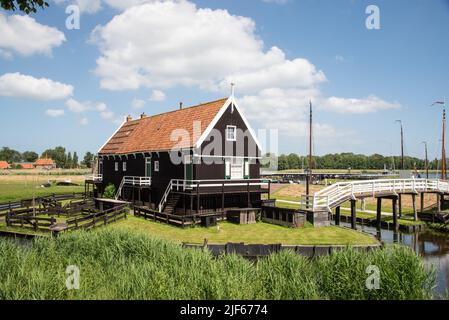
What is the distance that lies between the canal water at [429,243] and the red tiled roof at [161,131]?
1560 cm

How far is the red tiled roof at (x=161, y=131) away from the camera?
27.8 m

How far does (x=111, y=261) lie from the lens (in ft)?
47.0

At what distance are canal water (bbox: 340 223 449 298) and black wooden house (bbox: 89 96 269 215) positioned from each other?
1072cm

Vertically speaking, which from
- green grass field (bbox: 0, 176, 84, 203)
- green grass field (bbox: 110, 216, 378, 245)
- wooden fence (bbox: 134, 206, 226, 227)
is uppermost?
wooden fence (bbox: 134, 206, 226, 227)

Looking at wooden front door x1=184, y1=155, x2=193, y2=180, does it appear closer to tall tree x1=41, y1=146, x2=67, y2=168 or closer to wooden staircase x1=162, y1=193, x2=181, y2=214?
wooden staircase x1=162, y1=193, x2=181, y2=214

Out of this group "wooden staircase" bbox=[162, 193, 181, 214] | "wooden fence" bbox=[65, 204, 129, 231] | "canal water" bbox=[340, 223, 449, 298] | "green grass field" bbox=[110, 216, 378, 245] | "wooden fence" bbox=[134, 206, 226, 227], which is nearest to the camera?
"canal water" bbox=[340, 223, 449, 298]

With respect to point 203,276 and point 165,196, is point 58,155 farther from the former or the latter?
point 203,276

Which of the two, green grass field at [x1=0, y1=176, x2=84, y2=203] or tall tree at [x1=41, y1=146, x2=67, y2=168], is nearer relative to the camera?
green grass field at [x1=0, y1=176, x2=84, y2=203]

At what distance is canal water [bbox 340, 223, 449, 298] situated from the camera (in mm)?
19281

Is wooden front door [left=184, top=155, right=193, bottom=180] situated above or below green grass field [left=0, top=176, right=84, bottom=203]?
above

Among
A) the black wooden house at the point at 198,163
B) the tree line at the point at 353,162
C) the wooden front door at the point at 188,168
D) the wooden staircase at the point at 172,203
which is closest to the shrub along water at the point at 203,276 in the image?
the wooden front door at the point at 188,168

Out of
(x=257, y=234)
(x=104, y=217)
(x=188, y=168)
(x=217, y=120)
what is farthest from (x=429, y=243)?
(x=104, y=217)

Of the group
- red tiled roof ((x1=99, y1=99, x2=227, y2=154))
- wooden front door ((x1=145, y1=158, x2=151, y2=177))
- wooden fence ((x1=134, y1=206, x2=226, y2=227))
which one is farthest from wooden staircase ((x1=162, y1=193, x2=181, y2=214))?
wooden front door ((x1=145, y1=158, x2=151, y2=177))
